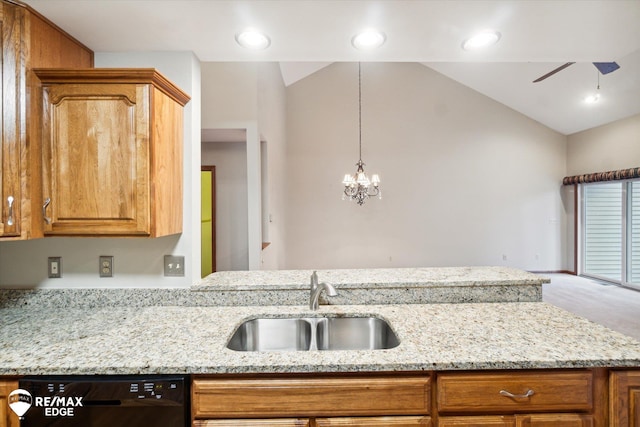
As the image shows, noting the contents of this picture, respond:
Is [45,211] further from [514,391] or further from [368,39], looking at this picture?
[514,391]

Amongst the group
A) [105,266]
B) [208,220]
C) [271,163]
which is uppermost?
[271,163]

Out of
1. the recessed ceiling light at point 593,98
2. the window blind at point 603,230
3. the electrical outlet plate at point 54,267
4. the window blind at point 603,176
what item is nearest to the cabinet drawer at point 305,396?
the electrical outlet plate at point 54,267

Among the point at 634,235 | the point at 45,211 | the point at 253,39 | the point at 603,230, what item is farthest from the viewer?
the point at 603,230

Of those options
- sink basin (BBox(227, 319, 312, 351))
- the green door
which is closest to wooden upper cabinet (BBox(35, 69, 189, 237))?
sink basin (BBox(227, 319, 312, 351))

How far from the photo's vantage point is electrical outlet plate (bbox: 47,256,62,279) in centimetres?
169

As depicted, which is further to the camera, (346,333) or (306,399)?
(346,333)

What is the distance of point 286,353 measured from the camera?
1.16 meters

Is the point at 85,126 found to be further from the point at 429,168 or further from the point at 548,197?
the point at 548,197

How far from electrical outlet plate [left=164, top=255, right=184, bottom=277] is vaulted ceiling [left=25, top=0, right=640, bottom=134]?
3.78 ft

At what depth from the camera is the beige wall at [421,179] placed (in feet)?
21.5

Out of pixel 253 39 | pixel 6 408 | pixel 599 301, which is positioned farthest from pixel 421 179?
pixel 6 408

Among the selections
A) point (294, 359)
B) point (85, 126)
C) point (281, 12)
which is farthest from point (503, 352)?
point (85, 126)

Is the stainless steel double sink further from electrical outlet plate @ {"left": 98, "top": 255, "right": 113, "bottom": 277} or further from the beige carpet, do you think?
the beige carpet

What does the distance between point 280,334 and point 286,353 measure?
1.39ft
